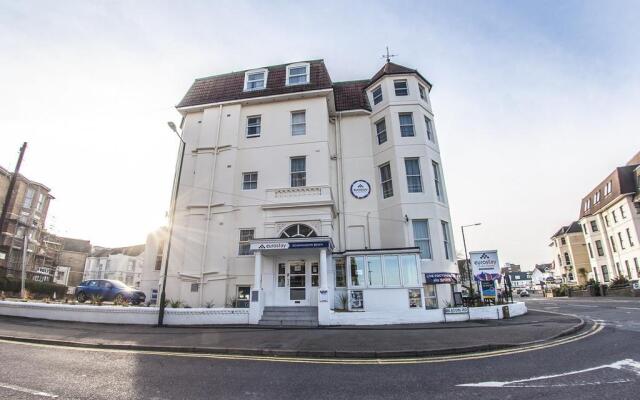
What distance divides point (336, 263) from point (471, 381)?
39.4ft

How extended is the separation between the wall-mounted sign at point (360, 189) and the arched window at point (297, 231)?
452 cm

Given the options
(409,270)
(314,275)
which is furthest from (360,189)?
(314,275)

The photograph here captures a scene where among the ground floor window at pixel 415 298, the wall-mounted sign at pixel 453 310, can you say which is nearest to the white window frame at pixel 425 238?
the ground floor window at pixel 415 298

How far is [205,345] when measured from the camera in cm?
908

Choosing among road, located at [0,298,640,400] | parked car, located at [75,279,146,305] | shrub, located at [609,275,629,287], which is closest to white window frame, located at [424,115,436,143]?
road, located at [0,298,640,400]

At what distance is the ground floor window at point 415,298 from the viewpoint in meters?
15.4

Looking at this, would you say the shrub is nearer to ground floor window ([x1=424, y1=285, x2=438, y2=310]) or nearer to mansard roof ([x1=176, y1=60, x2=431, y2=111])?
ground floor window ([x1=424, y1=285, x2=438, y2=310])

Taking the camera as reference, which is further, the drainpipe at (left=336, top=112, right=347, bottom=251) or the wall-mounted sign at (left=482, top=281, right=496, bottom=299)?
the drainpipe at (left=336, top=112, right=347, bottom=251)

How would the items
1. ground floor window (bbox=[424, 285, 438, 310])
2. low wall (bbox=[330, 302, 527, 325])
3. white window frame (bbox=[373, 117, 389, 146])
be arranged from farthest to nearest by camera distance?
white window frame (bbox=[373, 117, 389, 146]) → ground floor window (bbox=[424, 285, 438, 310]) → low wall (bbox=[330, 302, 527, 325])

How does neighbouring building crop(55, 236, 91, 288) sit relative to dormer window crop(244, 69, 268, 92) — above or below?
below

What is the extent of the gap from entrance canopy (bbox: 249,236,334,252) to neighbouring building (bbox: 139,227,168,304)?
738 cm

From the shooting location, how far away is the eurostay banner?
16969mm

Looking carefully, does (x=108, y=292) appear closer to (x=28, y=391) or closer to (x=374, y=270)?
(x=374, y=270)

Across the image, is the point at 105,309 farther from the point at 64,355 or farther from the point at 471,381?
the point at 471,381
